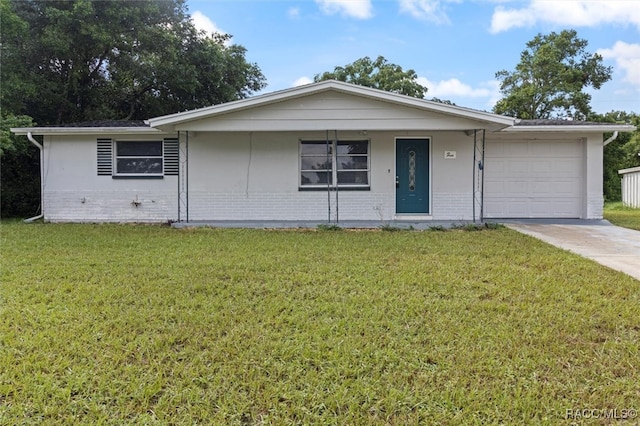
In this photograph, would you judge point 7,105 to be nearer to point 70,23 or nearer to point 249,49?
point 70,23

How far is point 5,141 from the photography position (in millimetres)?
10133

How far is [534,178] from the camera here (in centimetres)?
1060

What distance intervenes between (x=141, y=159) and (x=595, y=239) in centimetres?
1015

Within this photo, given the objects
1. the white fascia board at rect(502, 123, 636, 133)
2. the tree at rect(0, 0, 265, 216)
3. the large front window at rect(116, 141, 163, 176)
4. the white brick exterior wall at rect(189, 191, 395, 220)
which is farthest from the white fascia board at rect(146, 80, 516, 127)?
the tree at rect(0, 0, 265, 216)

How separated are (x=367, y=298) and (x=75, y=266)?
3.72 metres

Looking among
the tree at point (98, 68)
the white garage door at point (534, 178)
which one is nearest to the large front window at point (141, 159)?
the tree at point (98, 68)

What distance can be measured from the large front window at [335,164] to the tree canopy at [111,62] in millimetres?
9074

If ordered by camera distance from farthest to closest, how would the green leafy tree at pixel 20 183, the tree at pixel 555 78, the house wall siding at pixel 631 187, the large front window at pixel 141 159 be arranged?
1. the tree at pixel 555 78
2. the house wall siding at pixel 631 187
3. the green leafy tree at pixel 20 183
4. the large front window at pixel 141 159

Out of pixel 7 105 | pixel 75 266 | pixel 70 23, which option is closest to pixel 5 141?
pixel 7 105

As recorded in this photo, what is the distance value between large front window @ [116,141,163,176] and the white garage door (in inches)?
330

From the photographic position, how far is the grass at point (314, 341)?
2252 mm

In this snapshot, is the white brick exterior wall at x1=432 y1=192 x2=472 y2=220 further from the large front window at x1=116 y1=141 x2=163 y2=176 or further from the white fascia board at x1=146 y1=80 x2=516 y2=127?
the large front window at x1=116 y1=141 x2=163 y2=176

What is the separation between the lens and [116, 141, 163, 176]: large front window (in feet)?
34.3

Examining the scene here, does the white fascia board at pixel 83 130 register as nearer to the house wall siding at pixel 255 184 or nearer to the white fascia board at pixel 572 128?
the house wall siding at pixel 255 184
